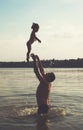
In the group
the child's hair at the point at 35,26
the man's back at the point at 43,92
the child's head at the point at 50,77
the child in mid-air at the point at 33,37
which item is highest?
the child's hair at the point at 35,26

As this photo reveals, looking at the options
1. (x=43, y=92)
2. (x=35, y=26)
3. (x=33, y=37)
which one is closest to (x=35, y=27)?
(x=35, y=26)

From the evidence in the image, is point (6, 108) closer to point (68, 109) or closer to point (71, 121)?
point (68, 109)

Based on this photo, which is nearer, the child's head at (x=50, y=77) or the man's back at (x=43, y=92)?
the child's head at (x=50, y=77)

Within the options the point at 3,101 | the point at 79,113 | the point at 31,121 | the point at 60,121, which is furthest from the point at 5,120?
the point at 3,101

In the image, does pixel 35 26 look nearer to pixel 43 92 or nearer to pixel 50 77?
pixel 50 77

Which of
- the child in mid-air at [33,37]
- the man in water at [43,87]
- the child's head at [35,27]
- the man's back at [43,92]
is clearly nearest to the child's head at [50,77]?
the man in water at [43,87]

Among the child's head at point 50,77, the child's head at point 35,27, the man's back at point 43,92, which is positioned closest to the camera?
the child's head at point 35,27

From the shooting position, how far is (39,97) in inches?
604

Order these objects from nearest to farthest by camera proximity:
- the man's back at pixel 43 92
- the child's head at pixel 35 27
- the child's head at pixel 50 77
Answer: the child's head at pixel 35 27, the child's head at pixel 50 77, the man's back at pixel 43 92

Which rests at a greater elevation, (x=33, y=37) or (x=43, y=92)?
(x=33, y=37)

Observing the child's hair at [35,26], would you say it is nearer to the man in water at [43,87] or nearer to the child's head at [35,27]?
the child's head at [35,27]

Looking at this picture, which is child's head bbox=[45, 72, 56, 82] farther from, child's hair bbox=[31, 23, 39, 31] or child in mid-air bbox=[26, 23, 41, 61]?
child's hair bbox=[31, 23, 39, 31]

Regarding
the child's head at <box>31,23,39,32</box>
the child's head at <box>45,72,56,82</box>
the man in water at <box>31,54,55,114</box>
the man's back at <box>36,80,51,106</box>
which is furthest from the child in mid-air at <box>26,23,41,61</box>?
the man's back at <box>36,80,51,106</box>

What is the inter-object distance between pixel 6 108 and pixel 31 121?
3.82 m
